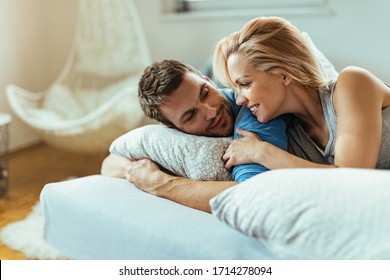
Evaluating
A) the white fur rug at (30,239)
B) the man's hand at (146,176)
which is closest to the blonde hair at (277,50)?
the man's hand at (146,176)

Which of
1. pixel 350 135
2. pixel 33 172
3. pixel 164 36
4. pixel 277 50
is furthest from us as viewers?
pixel 164 36

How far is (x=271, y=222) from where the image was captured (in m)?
1.10

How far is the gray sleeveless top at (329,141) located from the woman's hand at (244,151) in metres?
0.14

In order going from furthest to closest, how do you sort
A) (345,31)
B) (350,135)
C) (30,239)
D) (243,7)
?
(243,7) < (345,31) < (30,239) < (350,135)

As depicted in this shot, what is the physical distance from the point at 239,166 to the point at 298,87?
0.28 metres

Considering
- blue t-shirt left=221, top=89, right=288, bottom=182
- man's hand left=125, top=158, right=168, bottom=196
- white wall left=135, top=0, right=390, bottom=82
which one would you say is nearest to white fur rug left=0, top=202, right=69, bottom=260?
man's hand left=125, top=158, right=168, bottom=196

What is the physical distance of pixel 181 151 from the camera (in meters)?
1.51

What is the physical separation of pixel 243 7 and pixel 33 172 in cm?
149

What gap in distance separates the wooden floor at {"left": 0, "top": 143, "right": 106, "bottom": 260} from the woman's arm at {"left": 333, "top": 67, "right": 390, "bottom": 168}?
1642mm

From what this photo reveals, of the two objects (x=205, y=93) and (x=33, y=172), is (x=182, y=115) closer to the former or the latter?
(x=205, y=93)

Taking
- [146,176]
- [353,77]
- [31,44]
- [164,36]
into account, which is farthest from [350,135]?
[31,44]

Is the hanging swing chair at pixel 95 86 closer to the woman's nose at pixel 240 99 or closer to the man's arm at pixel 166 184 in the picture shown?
the man's arm at pixel 166 184

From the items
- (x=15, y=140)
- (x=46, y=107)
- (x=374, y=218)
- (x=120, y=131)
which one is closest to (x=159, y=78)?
(x=374, y=218)

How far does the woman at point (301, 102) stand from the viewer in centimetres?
136
